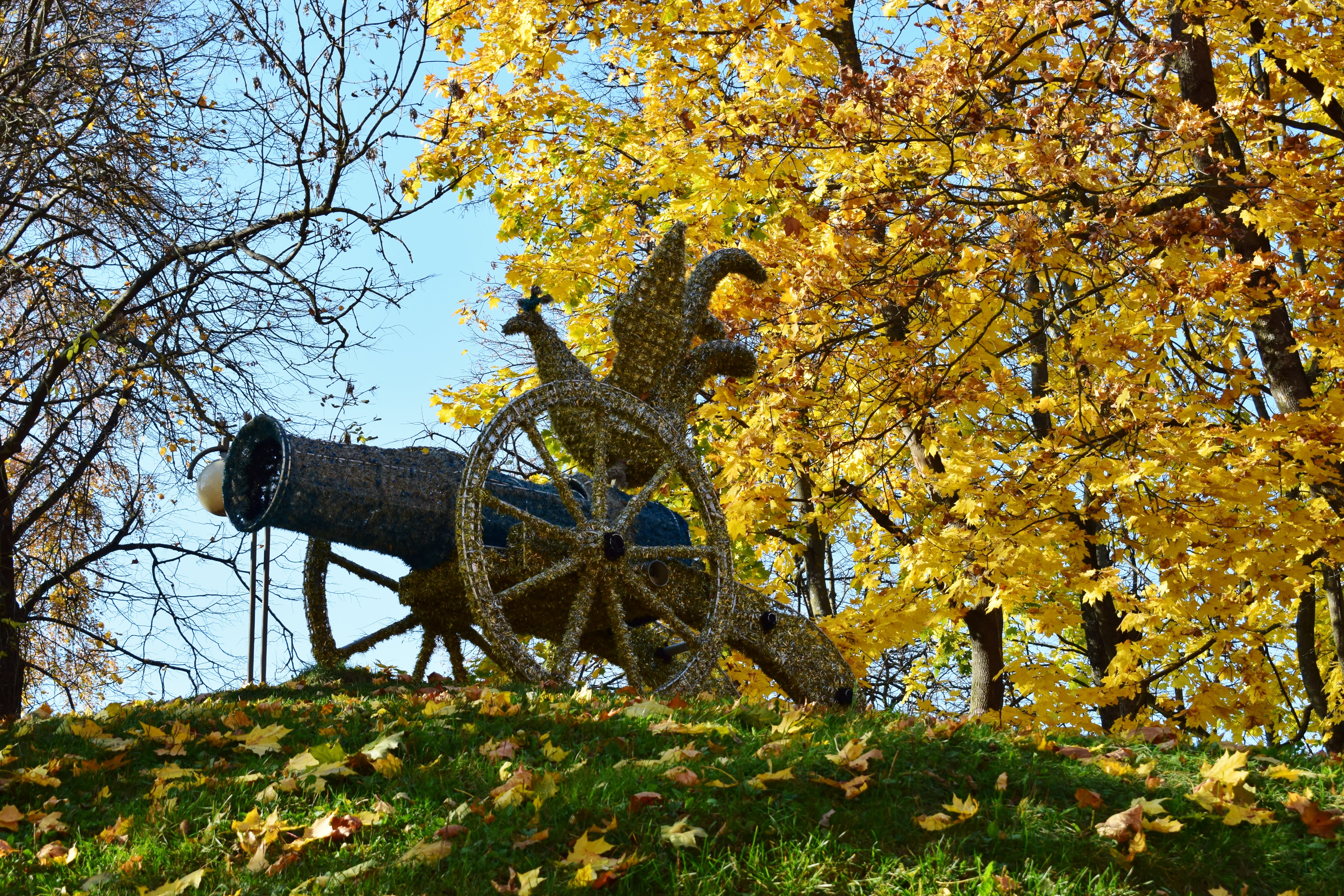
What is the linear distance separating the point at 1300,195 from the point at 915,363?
2675 millimetres

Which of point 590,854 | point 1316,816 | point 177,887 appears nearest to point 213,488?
point 177,887

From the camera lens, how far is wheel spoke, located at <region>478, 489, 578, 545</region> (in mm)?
6344

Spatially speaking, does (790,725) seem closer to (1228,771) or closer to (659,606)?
(1228,771)

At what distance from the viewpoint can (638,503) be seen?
22.7 feet

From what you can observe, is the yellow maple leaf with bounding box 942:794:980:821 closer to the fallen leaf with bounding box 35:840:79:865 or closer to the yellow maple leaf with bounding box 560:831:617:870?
the yellow maple leaf with bounding box 560:831:617:870

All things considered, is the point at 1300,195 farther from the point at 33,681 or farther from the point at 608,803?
the point at 33,681

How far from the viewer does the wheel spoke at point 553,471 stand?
6488 mm

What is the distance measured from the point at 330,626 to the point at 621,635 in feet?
7.38

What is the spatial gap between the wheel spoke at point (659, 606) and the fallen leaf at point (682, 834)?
311 centimetres

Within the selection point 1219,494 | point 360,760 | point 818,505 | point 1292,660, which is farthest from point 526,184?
point 1292,660

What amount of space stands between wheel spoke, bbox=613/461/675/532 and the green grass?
177 cm

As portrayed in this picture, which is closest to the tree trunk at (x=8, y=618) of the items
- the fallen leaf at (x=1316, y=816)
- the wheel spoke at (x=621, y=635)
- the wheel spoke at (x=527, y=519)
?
the wheel spoke at (x=527, y=519)

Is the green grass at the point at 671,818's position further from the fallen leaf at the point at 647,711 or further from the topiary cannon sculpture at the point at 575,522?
the topiary cannon sculpture at the point at 575,522

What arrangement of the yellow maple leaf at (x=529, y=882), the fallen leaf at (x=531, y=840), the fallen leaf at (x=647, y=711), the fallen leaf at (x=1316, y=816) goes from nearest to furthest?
the yellow maple leaf at (x=529, y=882) → the fallen leaf at (x=531, y=840) → the fallen leaf at (x=1316, y=816) → the fallen leaf at (x=647, y=711)
